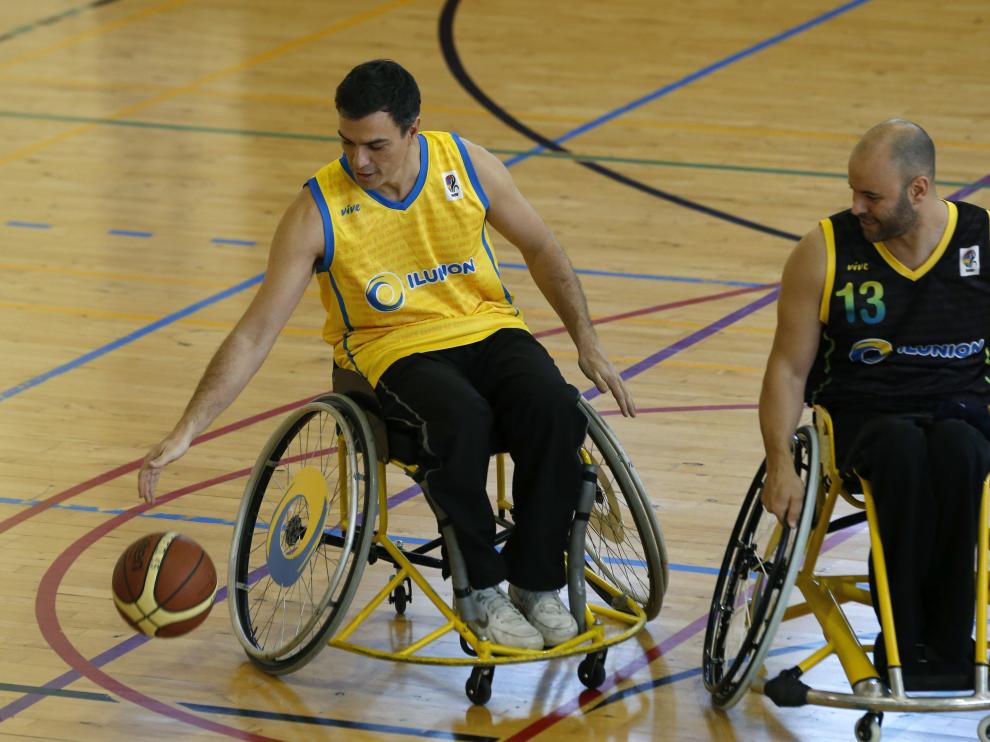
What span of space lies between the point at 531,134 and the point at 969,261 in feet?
18.4

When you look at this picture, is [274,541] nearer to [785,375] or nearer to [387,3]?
[785,375]

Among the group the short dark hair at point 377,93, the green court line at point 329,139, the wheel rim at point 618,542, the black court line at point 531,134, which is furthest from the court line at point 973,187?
the short dark hair at point 377,93

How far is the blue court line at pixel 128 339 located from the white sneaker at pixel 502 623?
2429mm

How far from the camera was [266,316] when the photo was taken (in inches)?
145

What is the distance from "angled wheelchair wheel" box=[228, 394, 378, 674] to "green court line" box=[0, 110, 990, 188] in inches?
180

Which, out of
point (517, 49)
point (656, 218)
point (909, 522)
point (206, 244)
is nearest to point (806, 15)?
point (517, 49)

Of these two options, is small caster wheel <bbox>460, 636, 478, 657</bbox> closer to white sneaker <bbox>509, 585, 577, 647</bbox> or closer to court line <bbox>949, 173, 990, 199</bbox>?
white sneaker <bbox>509, 585, 577, 647</bbox>

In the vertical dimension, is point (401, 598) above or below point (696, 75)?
below

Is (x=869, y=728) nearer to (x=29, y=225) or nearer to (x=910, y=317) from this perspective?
(x=910, y=317)

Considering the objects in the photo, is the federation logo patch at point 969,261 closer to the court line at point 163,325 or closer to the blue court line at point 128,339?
the court line at point 163,325

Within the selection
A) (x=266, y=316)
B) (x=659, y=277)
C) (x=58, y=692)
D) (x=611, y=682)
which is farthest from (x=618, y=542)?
(x=659, y=277)

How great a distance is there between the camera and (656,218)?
758 cm

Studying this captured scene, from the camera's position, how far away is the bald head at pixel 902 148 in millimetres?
3309

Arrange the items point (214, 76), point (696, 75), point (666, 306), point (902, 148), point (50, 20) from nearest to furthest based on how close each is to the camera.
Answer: point (902, 148), point (666, 306), point (696, 75), point (214, 76), point (50, 20)
